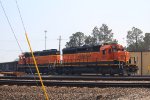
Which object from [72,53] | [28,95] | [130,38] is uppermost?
[130,38]

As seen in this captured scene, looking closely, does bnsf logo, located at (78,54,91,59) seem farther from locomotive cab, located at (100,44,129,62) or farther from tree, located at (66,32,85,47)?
tree, located at (66,32,85,47)

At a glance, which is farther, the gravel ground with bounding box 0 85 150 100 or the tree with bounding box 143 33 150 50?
the tree with bounding box 143 33 150 50

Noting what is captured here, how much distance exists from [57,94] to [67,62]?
24.6 meters

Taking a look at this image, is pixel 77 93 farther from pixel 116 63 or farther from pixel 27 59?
pixel 27 59

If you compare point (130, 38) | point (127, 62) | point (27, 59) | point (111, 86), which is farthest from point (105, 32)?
point (111, 86)

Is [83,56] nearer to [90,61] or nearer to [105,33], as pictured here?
[90,61]

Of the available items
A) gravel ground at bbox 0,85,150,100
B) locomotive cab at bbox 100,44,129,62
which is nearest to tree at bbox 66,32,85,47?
locomotive cab at bbox 100,44,129,62

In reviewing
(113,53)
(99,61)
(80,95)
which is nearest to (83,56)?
(99,61)

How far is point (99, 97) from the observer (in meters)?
12.8

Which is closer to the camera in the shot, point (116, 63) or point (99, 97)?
point (99, 97)

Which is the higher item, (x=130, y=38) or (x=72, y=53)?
(x=130, y=38)

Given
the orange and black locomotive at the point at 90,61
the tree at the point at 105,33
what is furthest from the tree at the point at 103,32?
the orange and black locomotive at the point at 90,61

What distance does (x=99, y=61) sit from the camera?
34.2m

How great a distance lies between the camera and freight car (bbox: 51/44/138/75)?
32.4 m
